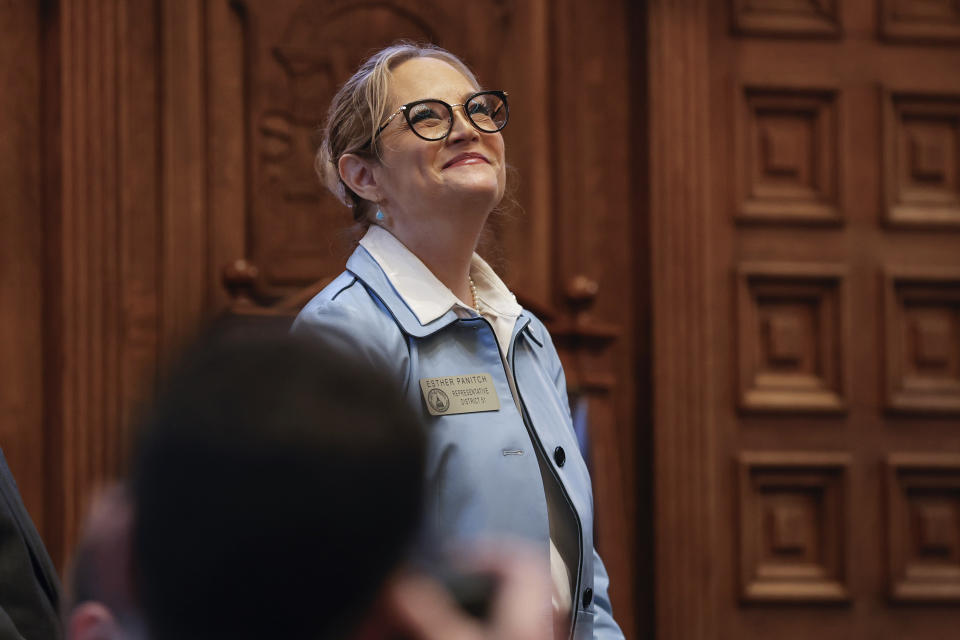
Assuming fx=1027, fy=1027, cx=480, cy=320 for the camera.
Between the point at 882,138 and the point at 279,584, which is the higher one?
the point at 882,138

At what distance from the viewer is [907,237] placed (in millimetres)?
3141

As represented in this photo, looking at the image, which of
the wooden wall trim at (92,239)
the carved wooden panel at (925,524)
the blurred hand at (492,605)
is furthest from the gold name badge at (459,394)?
the carved wooden panel at (925,524)

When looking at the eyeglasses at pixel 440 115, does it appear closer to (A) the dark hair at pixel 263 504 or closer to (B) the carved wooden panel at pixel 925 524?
(A) the dark hair at pixel 263 504

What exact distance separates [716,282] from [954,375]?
81cm

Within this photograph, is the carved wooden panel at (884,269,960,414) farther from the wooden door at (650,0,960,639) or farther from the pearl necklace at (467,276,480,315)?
the pearl necklace at (467,276,480,315)

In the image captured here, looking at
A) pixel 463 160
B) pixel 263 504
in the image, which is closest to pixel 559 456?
pixel 463 160

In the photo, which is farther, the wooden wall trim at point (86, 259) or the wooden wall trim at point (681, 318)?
the wooden wall trim at point (681, 318)

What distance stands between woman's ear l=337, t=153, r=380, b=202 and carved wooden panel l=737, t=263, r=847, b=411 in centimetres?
173

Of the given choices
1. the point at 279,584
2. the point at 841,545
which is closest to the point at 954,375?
the point at 841,545

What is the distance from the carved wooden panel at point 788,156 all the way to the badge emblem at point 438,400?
1.93 metres

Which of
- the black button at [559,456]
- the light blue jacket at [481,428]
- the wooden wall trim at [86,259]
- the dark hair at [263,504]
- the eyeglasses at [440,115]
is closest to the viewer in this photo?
the dark hair at [263,504]

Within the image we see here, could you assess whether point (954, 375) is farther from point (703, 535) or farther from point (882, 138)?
point (703, 535)

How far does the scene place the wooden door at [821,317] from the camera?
297 centimetres

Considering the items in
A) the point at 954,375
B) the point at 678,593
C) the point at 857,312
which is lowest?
the point at 678,593
